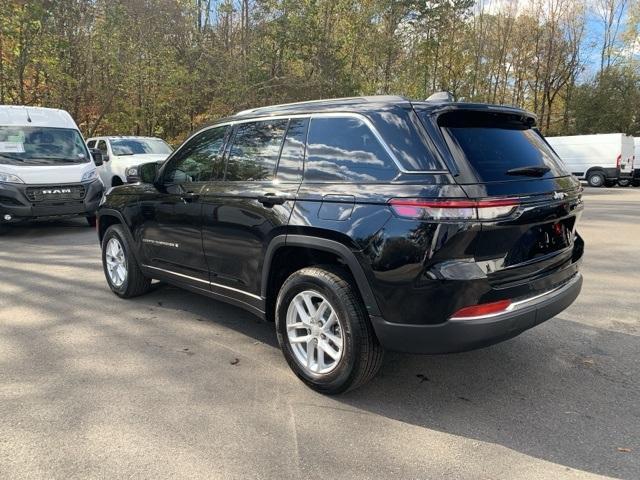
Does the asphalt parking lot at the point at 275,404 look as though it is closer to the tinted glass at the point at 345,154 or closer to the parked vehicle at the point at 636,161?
the tinted glass at the point at 345,154

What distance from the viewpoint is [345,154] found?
318 cm

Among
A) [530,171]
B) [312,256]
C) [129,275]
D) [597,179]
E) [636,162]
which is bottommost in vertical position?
[129,275]

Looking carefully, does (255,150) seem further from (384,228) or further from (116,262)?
(116,262)

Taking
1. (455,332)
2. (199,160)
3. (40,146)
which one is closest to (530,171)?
(455,332)

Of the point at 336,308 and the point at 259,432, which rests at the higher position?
the point at 336,308

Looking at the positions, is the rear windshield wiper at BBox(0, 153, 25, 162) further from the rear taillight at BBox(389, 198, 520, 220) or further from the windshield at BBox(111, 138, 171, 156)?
the rear taillight at BBox(389, 198, 520, 220)

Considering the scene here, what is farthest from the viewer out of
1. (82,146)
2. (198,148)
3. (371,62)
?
(371,62)

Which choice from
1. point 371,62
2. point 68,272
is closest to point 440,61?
point 371,62

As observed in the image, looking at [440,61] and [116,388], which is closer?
[116,388]

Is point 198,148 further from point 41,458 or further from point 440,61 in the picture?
point 440,61

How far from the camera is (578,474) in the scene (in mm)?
2494

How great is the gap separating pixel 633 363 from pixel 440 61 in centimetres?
3474

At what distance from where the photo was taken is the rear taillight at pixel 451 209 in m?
2.67

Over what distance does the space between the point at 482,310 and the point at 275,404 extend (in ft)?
4.58
